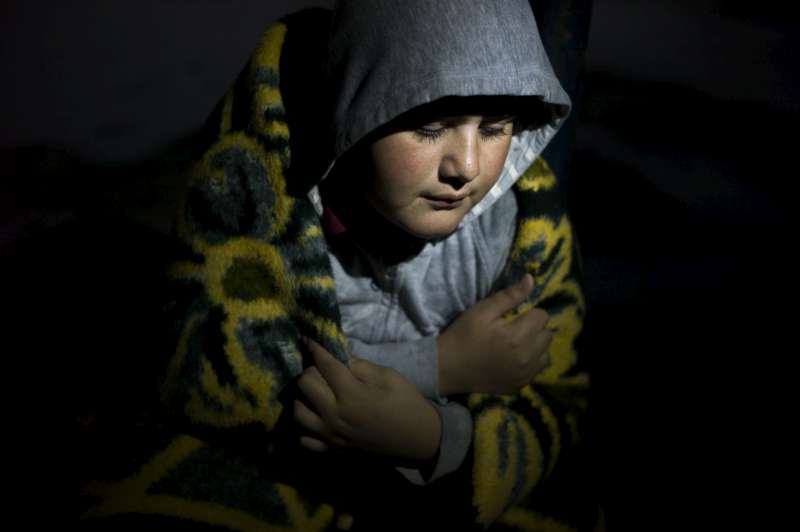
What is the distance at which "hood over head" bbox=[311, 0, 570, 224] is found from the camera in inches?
26.7

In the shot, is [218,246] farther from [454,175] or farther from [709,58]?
[709,58]

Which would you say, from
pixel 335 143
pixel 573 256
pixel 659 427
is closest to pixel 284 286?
pixel 335 143

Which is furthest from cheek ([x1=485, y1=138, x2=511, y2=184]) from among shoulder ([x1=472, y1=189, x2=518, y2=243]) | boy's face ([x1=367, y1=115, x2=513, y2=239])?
shoulder ([x1=472, y1=189, x2=518, y2=243])

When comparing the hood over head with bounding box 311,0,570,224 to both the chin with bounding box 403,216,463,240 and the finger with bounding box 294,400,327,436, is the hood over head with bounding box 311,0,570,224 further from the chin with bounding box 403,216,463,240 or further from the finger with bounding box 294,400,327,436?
the finger with bounding box 294,400,327,436

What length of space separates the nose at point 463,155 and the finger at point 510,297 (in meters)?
0.25

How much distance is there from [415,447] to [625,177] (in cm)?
118

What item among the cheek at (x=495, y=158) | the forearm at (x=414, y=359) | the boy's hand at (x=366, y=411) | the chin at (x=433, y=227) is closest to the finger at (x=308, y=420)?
the boy's hand at (x=366, y=411)

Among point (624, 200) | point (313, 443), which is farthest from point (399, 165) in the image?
point (624, 200)

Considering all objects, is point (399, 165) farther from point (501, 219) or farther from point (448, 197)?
point (501, 219)

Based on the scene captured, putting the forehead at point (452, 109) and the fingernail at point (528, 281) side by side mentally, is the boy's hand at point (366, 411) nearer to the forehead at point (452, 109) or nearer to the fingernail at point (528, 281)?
the fingernail at point (528, 281)

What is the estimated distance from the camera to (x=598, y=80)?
6.03 feet

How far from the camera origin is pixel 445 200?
77 centimetres

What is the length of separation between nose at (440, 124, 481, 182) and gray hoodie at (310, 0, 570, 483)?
0.19 feet

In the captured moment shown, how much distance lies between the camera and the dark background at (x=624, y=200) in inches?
52.8
